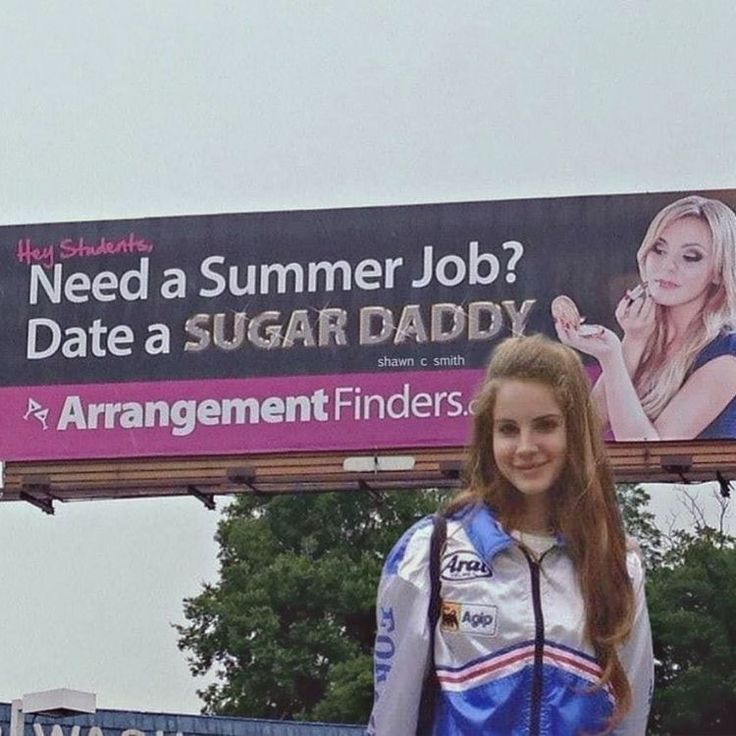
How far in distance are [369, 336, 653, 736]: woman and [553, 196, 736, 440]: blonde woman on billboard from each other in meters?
16.8

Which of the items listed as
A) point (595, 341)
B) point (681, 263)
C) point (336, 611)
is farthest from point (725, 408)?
point (336, 611)

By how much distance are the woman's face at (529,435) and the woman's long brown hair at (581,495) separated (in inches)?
0.5

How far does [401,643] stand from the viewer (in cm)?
376

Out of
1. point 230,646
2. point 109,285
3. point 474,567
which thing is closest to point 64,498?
point 109,285

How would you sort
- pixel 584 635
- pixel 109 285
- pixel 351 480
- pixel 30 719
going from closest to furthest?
pixel 584 635
pixel 30 719
pixel 351 480
pixel 109 285

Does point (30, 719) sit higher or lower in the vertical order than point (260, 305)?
lower

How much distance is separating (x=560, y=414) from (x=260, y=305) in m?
18.7

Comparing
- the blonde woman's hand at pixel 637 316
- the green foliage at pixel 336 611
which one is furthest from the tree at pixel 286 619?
the blonde woman's hand at pixel 637 316

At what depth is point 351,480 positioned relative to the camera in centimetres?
2108

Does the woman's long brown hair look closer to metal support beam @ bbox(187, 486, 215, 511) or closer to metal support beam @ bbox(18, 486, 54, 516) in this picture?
metal support beam @ bbox(187, 486, 215, 511)

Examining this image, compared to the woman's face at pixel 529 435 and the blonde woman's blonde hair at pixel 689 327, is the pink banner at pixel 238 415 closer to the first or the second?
the blonde woman's blonde hair at pixel 689 327

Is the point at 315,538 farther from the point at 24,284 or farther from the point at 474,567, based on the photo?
the point at 474,567

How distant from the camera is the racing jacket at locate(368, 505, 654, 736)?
3711 millimetres

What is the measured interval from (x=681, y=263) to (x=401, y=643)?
1791cm
